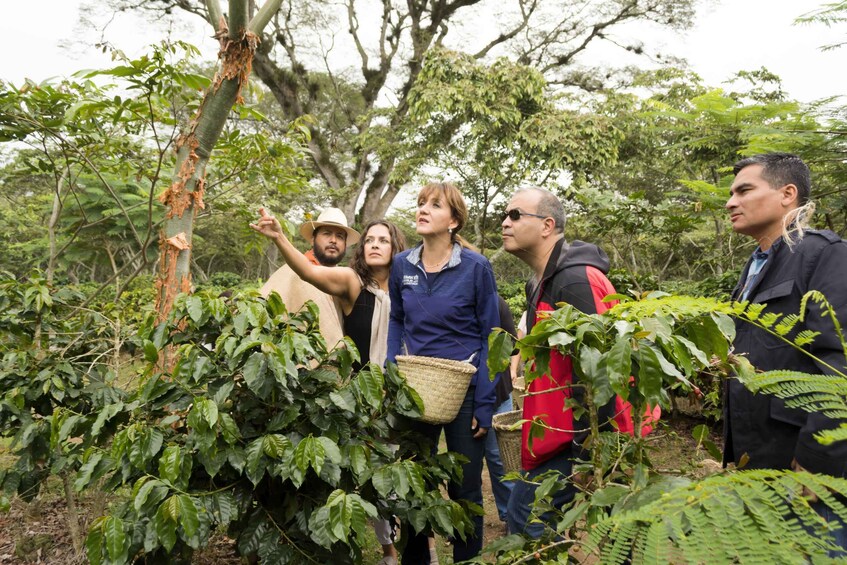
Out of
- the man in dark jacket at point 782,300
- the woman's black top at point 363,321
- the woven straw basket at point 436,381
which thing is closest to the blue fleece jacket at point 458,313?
the woven straw basket at point 436,381

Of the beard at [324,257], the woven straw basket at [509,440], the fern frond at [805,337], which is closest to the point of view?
the fern frond at [805,337]

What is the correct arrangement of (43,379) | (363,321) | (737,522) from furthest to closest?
(363,321)
(43,379)
(737,522)

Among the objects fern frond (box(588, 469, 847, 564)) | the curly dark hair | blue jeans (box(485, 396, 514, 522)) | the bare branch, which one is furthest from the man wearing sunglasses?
the bare branch

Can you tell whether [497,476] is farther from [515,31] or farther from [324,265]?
[515,31]

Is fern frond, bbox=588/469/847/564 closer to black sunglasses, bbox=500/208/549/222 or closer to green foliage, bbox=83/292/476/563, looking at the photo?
green foliage, bbox=83/292/476/563

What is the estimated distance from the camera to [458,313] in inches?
107

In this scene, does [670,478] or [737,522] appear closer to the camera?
[737,522]

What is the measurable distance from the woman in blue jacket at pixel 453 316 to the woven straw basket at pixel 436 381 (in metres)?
0.23

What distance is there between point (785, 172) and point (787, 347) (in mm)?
645

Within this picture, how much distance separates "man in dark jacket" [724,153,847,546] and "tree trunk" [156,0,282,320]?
216cm

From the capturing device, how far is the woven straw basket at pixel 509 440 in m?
2.93

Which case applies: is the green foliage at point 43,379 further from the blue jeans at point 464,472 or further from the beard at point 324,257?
the blue jeans at point 464,472

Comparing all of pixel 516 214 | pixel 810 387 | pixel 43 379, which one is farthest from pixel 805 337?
pixel 43 379

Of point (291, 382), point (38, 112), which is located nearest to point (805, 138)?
point (291, 382)
